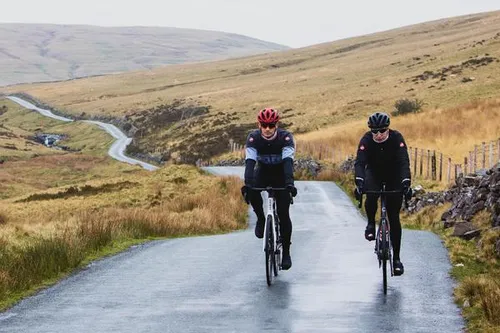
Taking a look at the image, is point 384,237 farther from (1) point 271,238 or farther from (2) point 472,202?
(2) point 472,202

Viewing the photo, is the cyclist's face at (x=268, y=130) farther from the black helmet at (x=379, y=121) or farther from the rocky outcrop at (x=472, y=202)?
the rocky outcrop at (x=472, y=202)

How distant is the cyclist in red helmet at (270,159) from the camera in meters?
10.5

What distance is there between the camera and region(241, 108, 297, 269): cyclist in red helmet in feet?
34.6

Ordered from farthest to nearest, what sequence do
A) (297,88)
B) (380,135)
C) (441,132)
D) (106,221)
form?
1. (297,88)
2. (441,132)
3. (106,221)
4. (380,135)

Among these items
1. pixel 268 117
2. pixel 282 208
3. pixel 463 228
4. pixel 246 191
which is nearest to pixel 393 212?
pixel 282 208

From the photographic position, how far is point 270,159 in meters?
10.7

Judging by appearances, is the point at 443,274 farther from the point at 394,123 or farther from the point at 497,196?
the point at 394,123

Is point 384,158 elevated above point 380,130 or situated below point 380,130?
below

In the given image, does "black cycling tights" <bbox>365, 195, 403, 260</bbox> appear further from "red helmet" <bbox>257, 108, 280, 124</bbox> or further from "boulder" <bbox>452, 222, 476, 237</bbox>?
"boulder" <bbox>452, 222, 476, 237</bbox>

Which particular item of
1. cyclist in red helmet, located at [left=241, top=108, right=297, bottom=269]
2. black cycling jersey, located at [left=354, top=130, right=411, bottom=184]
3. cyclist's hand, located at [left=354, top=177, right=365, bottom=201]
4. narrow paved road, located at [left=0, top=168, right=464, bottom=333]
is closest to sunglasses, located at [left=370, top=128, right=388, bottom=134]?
black cycling jersey, located at [left=354, top=130, right=411, bottom=184]

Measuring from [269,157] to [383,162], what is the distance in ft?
4.74

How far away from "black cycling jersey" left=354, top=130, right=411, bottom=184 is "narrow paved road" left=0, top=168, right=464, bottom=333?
1.50 meters

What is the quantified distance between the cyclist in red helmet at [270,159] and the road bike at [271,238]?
100 mm

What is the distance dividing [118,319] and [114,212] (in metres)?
12.9
